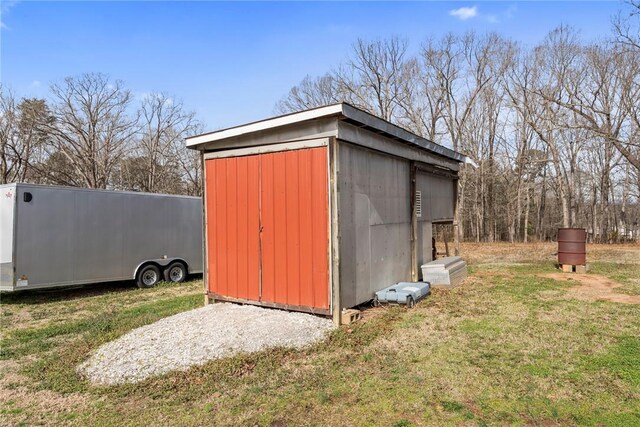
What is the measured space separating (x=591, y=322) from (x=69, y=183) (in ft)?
81.4

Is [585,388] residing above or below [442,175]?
below

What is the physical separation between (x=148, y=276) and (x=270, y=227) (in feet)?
18.2

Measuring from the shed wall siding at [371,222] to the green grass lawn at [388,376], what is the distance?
68 centimetres

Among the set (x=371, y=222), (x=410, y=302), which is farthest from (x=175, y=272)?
(x=410, y=302)

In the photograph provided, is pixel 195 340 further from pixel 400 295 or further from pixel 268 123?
pixel 400 295

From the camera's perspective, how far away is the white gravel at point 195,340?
4.11m

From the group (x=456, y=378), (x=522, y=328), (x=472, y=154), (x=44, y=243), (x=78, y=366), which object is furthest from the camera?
(x=472, y=154)

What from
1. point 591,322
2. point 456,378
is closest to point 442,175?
point 591,322

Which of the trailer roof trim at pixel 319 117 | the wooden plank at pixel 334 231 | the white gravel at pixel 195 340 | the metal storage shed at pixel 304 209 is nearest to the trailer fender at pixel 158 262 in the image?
the metal storage shed at pixel 304 209

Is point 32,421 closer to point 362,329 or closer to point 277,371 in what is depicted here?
point 277,371

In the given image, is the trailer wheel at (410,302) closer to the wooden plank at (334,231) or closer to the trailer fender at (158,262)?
the wooden plank at (334,231)

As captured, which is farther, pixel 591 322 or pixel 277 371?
pixel 591 322

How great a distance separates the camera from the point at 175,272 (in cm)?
1068

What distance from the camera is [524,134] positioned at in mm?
23391
